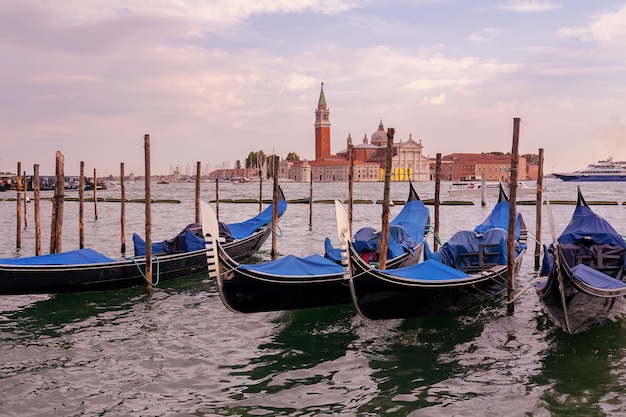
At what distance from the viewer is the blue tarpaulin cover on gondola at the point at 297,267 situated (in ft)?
22.3

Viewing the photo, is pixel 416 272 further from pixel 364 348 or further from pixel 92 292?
pixel 92 292

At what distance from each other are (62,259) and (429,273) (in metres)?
4.63

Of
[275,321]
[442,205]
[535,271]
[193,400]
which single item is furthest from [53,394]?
[442,205]

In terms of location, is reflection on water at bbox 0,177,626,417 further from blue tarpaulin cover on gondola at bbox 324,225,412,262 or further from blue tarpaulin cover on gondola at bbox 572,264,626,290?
blue tarpaulin cover on gondola at bbox 324,225,412,262

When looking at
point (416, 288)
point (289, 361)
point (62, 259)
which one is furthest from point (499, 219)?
point (62, 259)

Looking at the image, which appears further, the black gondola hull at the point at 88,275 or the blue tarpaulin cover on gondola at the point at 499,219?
the blue tarpaulin cover on gondola at the point at 499,219

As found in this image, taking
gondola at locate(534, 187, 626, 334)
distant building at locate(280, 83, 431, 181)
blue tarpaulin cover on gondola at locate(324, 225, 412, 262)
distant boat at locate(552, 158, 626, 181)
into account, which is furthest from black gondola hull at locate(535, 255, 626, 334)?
distant building at locate(280, 83, 431, 181)

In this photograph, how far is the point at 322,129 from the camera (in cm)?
11338

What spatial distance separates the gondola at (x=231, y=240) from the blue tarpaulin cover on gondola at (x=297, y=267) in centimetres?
303

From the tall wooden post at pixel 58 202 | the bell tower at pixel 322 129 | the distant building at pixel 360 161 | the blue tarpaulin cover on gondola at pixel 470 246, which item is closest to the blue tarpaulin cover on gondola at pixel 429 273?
the blue tarpaulin cover on gondola at pixel 470 246

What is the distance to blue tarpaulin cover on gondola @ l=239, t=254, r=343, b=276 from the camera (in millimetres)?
6801

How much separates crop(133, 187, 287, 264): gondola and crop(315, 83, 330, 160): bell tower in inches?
3940

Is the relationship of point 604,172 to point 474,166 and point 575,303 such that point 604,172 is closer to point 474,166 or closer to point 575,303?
point 474,166

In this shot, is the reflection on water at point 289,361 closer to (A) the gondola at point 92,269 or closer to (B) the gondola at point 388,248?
(A) the gondola at point 92,269
